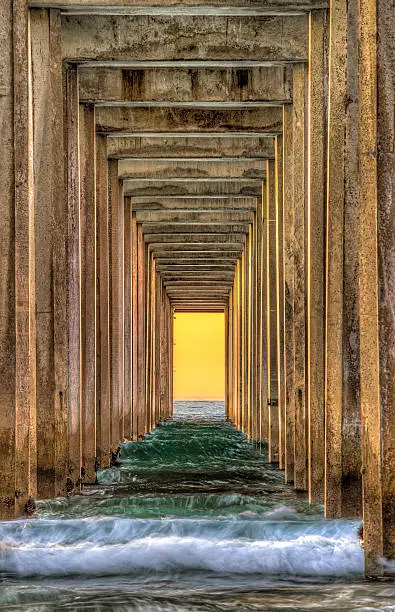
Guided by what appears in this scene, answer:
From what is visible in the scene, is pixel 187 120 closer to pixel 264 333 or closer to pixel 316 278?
pixel 264 333

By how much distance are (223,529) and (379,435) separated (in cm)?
327

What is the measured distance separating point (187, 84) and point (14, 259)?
5903mm

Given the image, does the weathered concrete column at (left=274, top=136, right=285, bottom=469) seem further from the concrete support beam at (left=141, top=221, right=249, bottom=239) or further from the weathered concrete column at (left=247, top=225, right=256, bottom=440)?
the concrete support beam at (left=141, top=221, right=249, bottom=239)

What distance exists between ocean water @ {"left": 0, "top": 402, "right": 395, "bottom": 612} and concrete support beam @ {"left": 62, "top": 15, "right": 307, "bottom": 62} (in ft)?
16.3

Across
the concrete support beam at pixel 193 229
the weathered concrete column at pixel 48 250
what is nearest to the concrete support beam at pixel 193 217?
the concrete support beam at pixel 193 229

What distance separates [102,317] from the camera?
1532 centimetres

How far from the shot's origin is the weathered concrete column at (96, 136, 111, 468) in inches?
591

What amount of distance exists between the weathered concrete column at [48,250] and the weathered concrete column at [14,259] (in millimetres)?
1915

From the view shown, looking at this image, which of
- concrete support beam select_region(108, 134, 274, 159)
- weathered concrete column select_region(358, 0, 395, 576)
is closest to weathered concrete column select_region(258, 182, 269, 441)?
concrete support beam select_region(108, 134, 274, 159)

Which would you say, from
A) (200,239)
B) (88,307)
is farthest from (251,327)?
(88,307)

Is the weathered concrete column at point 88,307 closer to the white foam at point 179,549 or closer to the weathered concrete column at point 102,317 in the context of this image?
the weathered concrete column at point 102,317

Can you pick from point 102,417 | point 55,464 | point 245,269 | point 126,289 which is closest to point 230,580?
point 55,464

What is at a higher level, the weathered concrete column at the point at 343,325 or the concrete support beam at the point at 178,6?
the concrete support beam at the point at 178,6

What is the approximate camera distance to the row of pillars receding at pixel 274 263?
24.3 feet
